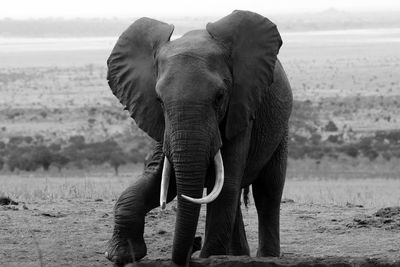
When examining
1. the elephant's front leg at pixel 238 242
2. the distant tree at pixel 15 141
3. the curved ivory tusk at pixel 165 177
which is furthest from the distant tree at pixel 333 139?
the curved ivory tusk at pixel 165 177

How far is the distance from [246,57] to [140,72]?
2.62ft

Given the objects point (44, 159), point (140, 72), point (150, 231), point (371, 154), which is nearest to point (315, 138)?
point (371, 154)

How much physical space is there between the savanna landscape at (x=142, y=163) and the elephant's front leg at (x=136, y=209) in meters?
0.99

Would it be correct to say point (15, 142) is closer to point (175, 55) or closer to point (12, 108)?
point (12, 108)

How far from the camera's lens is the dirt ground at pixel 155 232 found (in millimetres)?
9578

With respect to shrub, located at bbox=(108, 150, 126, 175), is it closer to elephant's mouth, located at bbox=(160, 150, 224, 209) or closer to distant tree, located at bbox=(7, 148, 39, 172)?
distant tree, located at bbox=(7, 148, 39, 172)

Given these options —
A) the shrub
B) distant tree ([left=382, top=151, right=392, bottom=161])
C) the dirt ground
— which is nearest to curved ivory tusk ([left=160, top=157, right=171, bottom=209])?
the dirt ground

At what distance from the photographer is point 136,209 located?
801 centimetres

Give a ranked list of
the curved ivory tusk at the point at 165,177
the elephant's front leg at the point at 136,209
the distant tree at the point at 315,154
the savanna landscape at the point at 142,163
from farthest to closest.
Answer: the distant tree at the point at 315,154 → the savanna landscape at the point at 142,163 → the elephant's front leg at the point at 136,209 → the curved ivory tusk at the point at 165,177

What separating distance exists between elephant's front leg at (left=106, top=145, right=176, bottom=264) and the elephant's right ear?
1.05 feet

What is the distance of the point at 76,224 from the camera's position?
11.2m

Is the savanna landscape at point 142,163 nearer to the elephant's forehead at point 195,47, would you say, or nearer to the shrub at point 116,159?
the shrub at point 116,159

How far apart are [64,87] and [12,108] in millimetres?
15994

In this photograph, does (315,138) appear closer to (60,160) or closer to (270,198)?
(60,160)
